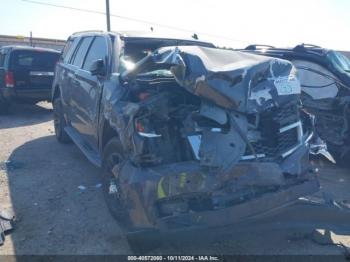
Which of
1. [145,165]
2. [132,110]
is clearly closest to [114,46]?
[132,110]

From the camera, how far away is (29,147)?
712 centimetres

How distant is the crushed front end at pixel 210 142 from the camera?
3094mm

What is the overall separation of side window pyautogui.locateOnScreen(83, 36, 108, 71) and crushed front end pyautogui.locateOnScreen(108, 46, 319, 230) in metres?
1.47

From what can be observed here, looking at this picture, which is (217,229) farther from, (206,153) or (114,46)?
(114,46)

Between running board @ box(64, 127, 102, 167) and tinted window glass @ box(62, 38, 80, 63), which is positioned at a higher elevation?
tinted window glass @ box(62, 38, 80, 63)

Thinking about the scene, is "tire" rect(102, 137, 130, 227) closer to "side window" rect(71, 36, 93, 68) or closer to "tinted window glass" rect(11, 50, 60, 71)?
"side window" rect(71, 36, 93, 68)

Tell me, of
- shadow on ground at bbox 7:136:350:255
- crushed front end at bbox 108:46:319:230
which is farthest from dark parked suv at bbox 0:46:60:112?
crushed front end at bbox 108:46:319:230

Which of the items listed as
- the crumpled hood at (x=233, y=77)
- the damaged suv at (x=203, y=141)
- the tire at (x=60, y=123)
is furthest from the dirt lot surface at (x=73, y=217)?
the crumpled hood at (x=233, y=77)

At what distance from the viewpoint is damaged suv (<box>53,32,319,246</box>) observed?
10.2 ft

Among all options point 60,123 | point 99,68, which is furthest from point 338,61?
point 60,123

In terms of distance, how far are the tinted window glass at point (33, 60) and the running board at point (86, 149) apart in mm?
4480

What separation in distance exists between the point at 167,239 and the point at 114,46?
105 inches

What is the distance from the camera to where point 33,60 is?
10141 mm

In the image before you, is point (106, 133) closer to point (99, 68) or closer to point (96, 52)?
point (99, 68)
